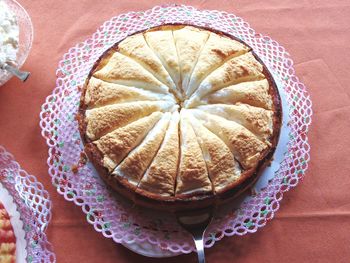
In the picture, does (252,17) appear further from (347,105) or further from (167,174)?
(167,174)

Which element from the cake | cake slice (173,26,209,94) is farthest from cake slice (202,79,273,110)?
the cake

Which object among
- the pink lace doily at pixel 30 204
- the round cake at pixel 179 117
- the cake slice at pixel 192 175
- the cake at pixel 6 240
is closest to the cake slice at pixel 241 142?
the round cake at pixel 179 117

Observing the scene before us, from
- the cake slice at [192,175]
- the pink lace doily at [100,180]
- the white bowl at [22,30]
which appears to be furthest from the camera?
the white bowl at [22,30]

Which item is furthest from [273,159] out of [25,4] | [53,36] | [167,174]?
[25,4]

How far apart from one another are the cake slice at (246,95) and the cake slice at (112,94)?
0.54 feet

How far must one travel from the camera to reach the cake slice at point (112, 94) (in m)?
1.67

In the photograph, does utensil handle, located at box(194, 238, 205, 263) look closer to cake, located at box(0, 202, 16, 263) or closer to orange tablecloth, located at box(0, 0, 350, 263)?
orange tablecloth, located at box(0, 0, 350, 263)

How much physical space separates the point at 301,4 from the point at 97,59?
1.01m

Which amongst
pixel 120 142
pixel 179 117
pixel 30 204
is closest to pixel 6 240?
pixel 30 204

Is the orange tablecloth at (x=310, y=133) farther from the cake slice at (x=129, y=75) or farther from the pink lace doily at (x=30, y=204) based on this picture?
the cake slice at (x=129, y=75)

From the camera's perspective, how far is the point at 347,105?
6.47 feet

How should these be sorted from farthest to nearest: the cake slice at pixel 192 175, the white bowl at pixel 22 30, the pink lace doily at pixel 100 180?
the white bowl at pixel 22 30
the pink lace doily at pixel 100 180
the cake slice at pixel 192 175

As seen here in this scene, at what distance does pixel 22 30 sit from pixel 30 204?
2.56 feet

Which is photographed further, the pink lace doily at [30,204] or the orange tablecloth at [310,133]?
the orange tablecloth at [310,133]
